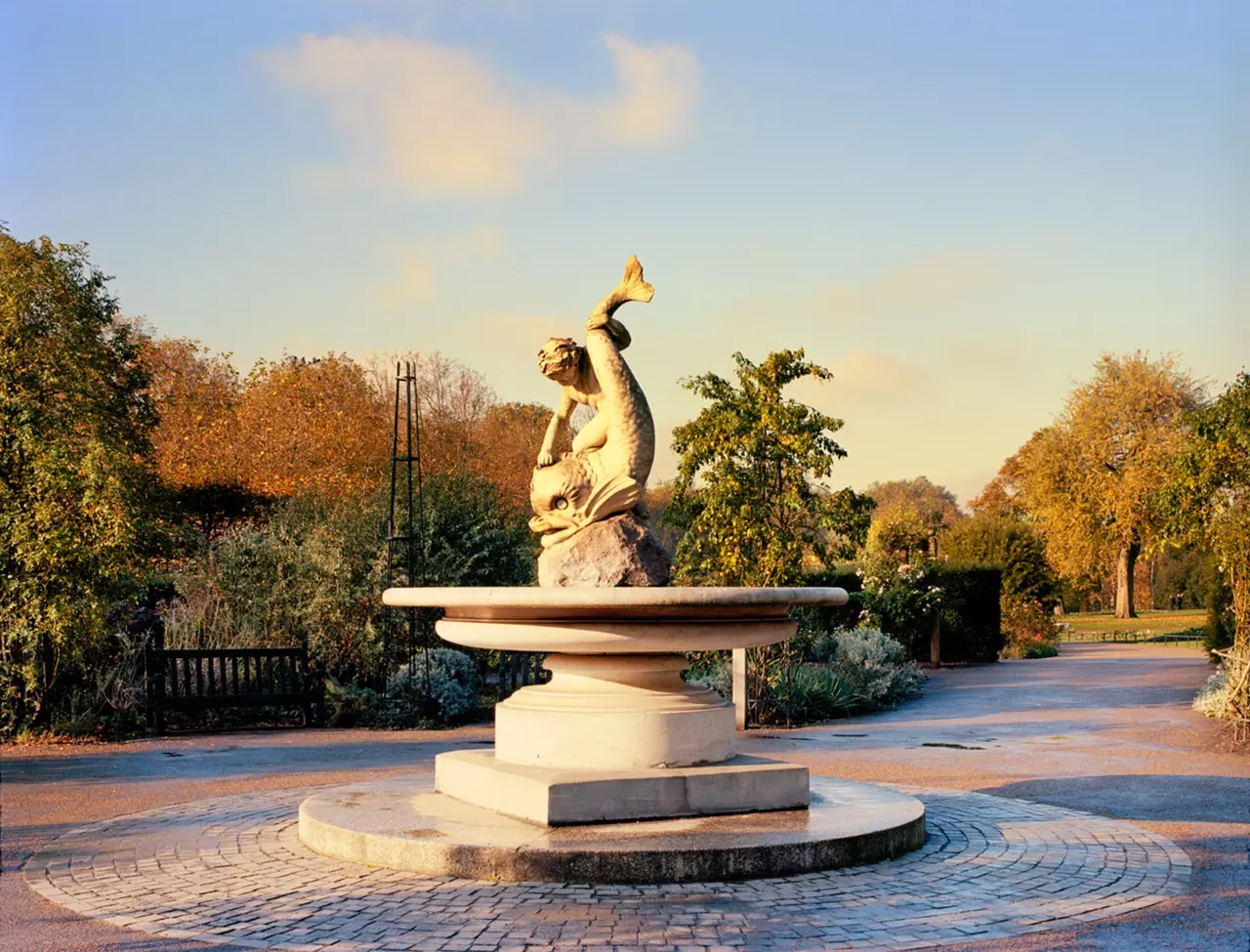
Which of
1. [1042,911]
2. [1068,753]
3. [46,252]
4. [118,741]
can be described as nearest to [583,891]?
[1042,911]

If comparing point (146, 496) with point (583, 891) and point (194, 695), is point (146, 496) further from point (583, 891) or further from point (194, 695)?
point (583, 891)

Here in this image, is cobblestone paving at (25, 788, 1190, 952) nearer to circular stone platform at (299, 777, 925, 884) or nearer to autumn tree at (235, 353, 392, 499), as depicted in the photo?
circular stone platform at (299, 777, 925, 884)

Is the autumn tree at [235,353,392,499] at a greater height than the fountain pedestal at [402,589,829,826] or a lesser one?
greater

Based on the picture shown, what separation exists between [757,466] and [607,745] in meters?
7.55

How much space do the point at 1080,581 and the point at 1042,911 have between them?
40721mm

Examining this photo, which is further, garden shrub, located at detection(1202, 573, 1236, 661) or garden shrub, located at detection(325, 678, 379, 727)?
garden shrub, located at detection(1202, 573, 1236, 661)

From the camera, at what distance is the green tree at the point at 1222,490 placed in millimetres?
12852

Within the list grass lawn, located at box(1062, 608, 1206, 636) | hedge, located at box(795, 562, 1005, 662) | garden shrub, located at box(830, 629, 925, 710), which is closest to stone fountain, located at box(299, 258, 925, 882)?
garden shrub, located at box(830, 629, 925, 710)

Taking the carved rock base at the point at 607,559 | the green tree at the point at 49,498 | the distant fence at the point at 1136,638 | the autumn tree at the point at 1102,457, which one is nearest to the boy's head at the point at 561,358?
the carved rock base at the point at 607,559

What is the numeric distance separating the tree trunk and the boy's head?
3716cm

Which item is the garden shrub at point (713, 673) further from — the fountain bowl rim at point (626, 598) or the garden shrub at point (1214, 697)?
the fountain bowl rim at point (626, 598)

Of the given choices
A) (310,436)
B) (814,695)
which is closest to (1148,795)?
(814,695)

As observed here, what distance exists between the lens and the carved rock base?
7.80 meters

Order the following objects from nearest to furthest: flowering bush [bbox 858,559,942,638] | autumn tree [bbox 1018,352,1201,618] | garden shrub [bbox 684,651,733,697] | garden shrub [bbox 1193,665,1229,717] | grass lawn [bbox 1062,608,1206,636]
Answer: garden shrub [bbox 1193,665,1229,717] → garden shrub [bbox 684,651,733,697] → flowering bush [bbox 858,559,942,638] → grass lawn [bbox 1062,608,1206,636] → autumn tree [bbox 1018,352,1201,618]
